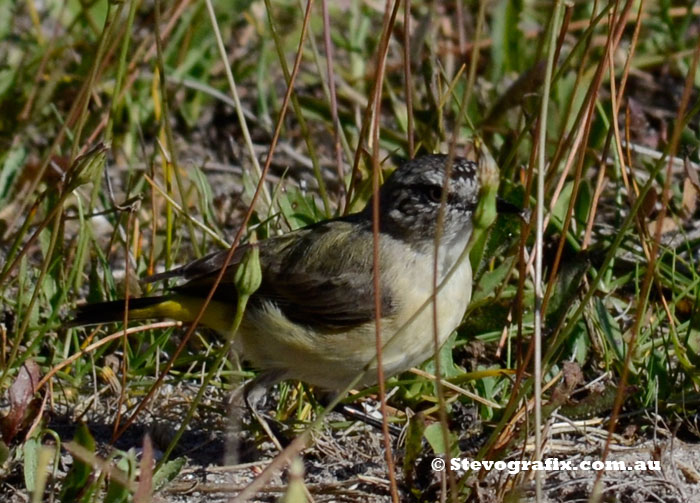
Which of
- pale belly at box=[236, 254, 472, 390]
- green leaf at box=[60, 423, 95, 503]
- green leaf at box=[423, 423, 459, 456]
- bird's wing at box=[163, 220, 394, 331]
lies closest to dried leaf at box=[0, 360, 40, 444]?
green leaf at box=[60, 423, 95, 503]

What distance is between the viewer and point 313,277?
3889 millimetres

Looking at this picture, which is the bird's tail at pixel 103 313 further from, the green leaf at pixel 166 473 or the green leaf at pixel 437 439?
the green leaf at pixel 437 439

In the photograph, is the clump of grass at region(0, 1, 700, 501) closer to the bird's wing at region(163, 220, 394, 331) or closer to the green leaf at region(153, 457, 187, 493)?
the green leaf at region(153, 457, 187, 493)

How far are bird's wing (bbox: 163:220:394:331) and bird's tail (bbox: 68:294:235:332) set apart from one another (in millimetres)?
42

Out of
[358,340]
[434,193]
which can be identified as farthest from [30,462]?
[434,193]

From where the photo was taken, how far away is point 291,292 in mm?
3887

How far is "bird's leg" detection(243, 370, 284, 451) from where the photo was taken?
376cm

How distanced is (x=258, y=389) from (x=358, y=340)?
0.43 m

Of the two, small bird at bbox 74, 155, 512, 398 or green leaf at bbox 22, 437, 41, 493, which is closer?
green leaf at bbox 22, 437, 41, 493

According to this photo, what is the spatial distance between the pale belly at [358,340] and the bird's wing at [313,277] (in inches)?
2.1

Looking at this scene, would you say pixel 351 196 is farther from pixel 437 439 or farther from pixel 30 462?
pixel 30 462

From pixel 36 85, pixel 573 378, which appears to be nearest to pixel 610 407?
pixel 573 378

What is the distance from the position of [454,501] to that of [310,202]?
6.56 ft

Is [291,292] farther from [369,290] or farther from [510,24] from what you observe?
[510,24]
